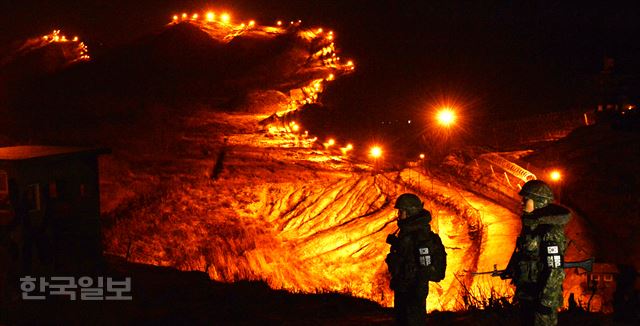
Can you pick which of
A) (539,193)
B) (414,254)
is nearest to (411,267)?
(414,254)

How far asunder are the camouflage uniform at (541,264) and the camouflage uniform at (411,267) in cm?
102

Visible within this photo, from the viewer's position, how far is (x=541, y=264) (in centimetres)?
621

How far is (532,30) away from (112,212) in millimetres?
50699

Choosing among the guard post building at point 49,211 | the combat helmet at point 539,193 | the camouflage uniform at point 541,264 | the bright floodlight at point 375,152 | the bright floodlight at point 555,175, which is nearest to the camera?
the camouflage uniform at point 541,264

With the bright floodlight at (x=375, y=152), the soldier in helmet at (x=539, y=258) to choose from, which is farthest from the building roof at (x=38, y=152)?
the bright floodlight at (x=375, y=152)

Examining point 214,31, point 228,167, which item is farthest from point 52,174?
point 214,31

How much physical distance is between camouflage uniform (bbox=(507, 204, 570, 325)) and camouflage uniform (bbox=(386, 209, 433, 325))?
1.02 m

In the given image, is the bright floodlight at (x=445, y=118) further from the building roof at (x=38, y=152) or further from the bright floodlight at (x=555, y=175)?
the building roof at (x=38, y=152)

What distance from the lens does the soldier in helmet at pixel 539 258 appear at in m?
6.12

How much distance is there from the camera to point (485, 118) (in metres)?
34.2

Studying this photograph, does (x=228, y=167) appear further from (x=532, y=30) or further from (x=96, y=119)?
(x=532, y=30)

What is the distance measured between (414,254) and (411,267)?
160 mm

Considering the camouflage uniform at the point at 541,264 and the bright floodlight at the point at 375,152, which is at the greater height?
the bright floodlight at the point at 375,152

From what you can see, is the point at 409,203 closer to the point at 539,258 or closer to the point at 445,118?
the point at 539,258
